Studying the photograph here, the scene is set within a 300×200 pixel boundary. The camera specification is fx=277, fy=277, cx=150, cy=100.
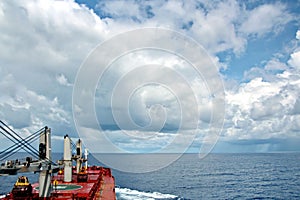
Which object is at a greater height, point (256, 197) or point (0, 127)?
point (0, 127)

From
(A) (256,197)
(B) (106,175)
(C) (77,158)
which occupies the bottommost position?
(A) (256,197)

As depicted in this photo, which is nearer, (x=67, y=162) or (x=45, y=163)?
(x=45, y=163)

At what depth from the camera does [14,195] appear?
31.9 metres

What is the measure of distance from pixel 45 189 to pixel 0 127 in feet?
37.6

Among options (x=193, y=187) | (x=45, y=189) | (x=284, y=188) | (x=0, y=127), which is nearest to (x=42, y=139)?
(x=45, y=189)

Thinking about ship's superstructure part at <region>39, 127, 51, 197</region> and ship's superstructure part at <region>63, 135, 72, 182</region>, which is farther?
ship's superstructure part at <region>63, 135, 72, 182</region>

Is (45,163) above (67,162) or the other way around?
above

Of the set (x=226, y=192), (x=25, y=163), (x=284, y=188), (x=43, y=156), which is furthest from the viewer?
(x=284, y=188)

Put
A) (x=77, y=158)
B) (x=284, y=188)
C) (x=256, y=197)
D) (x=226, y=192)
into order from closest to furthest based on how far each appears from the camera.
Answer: (x=77, y=158), (x=256, y=197), (x=226, y=192), (x=284, y=188)

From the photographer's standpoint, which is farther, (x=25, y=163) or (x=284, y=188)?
(x=284, y=188)

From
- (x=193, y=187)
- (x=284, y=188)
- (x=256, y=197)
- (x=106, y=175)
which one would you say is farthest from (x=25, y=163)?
(x=284, y=188)

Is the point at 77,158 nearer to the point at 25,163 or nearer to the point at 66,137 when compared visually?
the point at 66,137

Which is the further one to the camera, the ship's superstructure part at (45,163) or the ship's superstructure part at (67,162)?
the ship's superstructure part at (67,162)

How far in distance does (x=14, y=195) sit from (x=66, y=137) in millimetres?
24168
